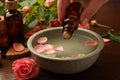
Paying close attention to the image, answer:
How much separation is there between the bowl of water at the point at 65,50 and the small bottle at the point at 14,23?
0.10 m

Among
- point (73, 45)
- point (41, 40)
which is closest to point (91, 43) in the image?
point (73, 45)

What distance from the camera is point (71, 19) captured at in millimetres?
788

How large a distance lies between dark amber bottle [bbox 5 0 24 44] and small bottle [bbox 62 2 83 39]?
21 centimetres

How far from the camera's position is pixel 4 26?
3.03ft

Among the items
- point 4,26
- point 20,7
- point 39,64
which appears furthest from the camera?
point 20,7

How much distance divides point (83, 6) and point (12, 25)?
0.91 feet

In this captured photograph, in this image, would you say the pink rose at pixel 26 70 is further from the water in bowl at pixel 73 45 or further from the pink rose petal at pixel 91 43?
the pink rose petal at pixel 91 43

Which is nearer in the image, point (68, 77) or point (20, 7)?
point (68, 77)

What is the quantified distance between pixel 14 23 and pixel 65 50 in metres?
0.22

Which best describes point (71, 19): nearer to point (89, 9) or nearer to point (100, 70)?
point (89, 9)

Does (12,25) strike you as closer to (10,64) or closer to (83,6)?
(10,64)

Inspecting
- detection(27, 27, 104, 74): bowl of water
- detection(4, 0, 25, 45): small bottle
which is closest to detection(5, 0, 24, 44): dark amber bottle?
detection(4, 0, 25, 45): small bottle

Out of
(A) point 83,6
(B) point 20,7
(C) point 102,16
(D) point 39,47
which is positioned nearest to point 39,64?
(D) point 39,47

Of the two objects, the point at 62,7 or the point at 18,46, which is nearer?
the point at 62,7
